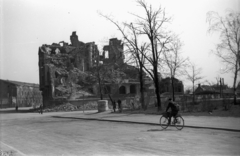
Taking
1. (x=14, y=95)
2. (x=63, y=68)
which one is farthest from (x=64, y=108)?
(x=14, y=95)

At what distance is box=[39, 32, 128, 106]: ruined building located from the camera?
191 feet

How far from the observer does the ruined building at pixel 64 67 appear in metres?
58.3

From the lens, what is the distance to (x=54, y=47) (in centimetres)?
6412

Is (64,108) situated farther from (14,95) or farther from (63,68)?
(14,95)

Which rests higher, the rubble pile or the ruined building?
the ruined building

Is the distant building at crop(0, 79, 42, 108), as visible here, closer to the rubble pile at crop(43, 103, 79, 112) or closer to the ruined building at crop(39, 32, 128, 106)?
the ruined building at crop(39, 32, 128, 106)

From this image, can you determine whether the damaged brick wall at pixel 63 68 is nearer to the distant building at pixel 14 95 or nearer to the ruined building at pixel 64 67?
the ruined building at pixel 64 67

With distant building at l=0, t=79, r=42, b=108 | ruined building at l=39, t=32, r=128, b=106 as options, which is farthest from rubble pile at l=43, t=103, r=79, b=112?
distant building at l=0, t=79, r=42, b=108

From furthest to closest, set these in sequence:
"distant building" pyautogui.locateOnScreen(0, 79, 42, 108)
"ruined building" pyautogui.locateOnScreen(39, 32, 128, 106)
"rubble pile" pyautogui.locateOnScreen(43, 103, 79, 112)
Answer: "distant building" pyautogui.locateOnScreen(0, 79, 42, 108), "ruined building" pyautogui.locateOnScreen(39, 32, 128, 106), "rubble pile" pyautogui.locateOnScreen(43, 103, 79, 112)

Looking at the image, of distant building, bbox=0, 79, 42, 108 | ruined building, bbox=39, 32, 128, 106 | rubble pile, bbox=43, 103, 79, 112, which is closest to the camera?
rubble pile, bbox=43, 103, 79, 112

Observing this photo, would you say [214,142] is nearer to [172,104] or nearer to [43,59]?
[172,104]

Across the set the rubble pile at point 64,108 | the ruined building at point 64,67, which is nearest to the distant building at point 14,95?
the ruined building at point 64,67

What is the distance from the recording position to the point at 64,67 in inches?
2477

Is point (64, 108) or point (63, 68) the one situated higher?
point (63, 68)
